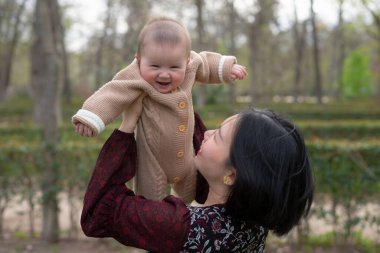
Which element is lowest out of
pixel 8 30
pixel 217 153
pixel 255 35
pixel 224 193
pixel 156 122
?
pixel 224 193

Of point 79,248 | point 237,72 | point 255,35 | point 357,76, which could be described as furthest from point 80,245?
point 357,76

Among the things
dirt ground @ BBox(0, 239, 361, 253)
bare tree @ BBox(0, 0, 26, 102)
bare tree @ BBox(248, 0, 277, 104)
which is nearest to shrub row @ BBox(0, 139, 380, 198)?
dirt ground @ BBox(0, 239, 361, 253)

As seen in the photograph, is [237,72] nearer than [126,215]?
No

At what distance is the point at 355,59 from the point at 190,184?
129ft

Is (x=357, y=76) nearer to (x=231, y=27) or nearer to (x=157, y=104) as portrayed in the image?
(x=231, y=27)

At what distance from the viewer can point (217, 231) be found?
151 cm

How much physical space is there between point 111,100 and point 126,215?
0.36m

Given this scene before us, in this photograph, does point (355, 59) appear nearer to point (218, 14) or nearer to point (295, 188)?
point (218, 14)

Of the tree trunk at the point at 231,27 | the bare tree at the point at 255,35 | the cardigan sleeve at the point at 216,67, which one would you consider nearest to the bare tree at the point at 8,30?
the tree trunk at the point at 231,27

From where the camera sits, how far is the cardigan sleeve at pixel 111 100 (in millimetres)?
1463

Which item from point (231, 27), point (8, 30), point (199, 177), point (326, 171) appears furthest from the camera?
point (8, 30)

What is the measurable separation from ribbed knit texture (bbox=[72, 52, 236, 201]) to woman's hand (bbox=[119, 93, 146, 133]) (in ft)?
0.08

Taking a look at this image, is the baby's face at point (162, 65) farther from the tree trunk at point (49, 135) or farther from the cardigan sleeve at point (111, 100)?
the tree trunk at point (49, 135)

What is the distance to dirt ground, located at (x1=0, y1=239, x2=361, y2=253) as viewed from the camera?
589cm
